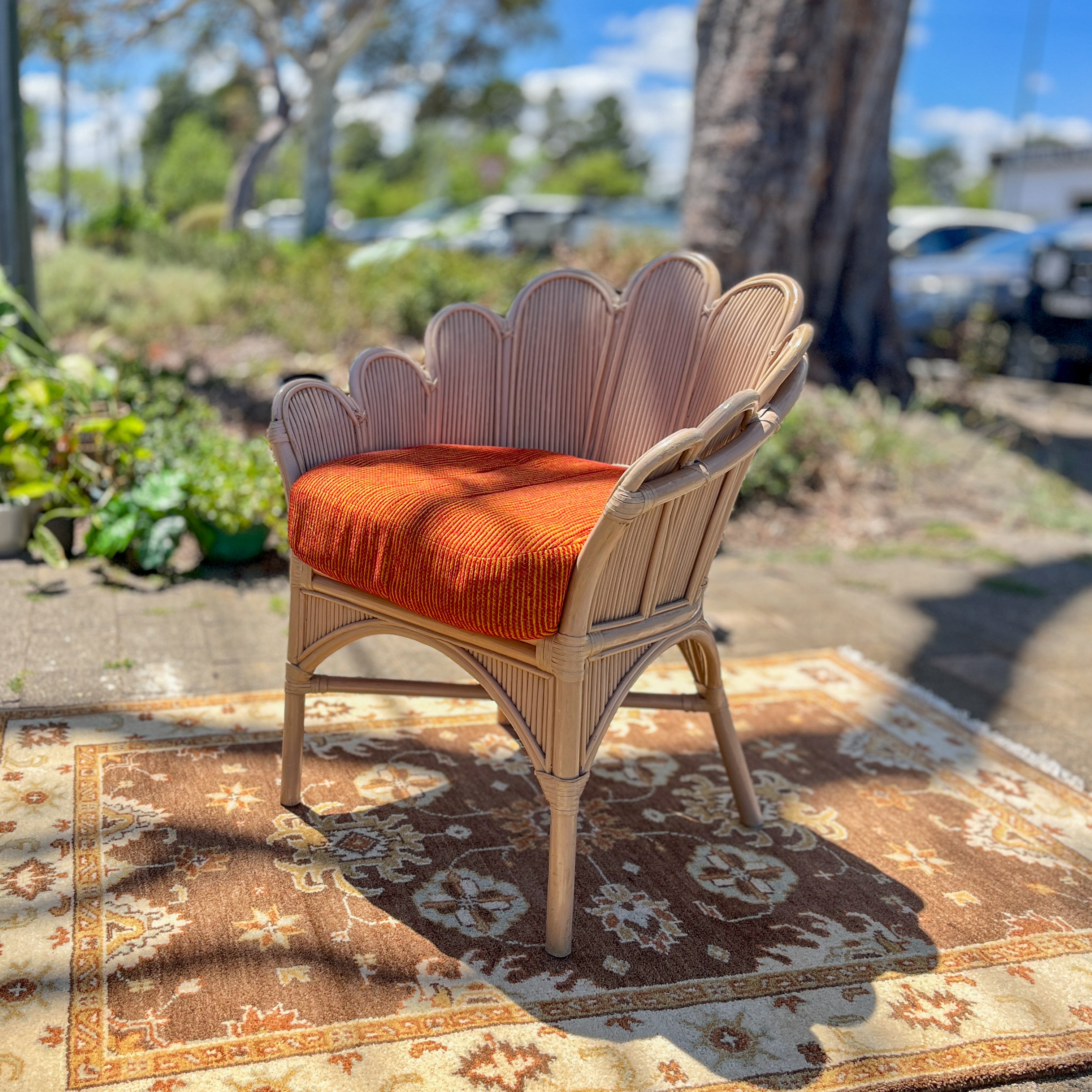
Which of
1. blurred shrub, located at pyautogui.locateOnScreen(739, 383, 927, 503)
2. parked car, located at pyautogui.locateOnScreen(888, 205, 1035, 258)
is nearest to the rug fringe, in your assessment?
blurred shrub, located at pyautogui.locateOnScreen(739, 383, 927, 503)

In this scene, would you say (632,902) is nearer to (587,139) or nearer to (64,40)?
(64,40)

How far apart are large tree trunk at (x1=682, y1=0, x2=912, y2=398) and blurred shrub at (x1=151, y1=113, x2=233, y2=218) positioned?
732cm

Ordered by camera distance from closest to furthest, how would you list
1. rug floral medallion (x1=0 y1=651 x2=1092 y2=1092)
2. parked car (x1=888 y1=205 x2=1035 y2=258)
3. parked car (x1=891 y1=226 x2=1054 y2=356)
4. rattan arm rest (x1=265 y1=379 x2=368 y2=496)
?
rug floral medallion (x1=0 y1=651 x2=1092 y2=1092) < rattan arm rest (x1=265 y1=379 x2=368 y2=496) < parked car (x1=891 y1=226 x2=1054 y2=356) < parked car (x1=888 y1=205 x2=1035 y2=258)

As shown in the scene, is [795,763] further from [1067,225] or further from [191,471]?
[1067,225]

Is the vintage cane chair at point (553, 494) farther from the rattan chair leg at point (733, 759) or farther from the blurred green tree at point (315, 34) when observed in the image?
the blurred green tree at point (315, 34)

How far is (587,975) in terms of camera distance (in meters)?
1.74

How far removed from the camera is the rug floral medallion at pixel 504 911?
60.9 inches

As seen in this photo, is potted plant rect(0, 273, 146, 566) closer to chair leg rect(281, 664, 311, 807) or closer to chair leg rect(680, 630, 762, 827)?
chair leg rect(281, 664, 311, 807)

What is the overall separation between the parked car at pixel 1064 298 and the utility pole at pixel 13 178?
6961 millimetres

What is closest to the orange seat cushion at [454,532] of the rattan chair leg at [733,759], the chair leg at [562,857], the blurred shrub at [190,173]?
the chair leg at [562,857]

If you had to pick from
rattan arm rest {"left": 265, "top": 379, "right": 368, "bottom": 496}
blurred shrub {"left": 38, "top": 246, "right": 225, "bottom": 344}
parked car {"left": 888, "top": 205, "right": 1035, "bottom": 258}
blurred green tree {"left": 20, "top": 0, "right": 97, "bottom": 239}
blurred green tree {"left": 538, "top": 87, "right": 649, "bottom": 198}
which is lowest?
blurred shrub {"left": 38, "top": 246, "right": 225, "bottom": 344}

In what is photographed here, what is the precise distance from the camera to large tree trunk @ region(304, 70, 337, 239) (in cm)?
1496

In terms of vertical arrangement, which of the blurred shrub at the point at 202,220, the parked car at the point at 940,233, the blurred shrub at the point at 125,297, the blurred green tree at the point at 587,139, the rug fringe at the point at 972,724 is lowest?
the rug fringe at the point at 972,724

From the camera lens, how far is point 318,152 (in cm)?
1539
